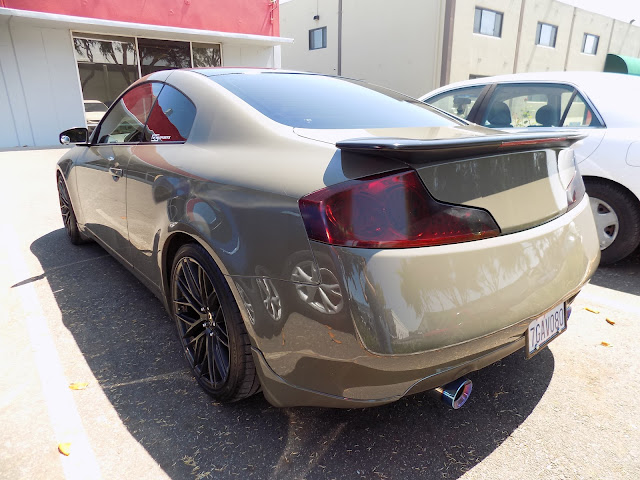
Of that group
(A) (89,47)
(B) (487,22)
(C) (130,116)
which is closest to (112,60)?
(A) (89,47)

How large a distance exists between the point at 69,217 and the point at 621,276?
16.6 feet

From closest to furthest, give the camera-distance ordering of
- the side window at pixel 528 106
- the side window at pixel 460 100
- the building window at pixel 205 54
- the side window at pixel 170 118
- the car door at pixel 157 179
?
the car door at pixel 157 179 → the side window at pixel 170 118 → the side window at pixel 528 106 → the side window at pixel 460 100 → the building window at pixel 205 54

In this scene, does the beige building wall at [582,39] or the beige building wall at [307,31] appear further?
the beige building wall at [582,39]

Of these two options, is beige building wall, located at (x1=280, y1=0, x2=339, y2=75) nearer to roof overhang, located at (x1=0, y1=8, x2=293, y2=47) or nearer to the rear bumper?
roof overhang, located at (x1=0, y1=8, x2=293, y2=47)

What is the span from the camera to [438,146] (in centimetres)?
141

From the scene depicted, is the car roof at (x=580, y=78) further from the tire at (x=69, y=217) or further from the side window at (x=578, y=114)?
the tire at (x=69, y=217)

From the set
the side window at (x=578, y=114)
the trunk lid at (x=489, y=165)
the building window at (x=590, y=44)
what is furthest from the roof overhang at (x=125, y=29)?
the building window at (x=590, y=44)

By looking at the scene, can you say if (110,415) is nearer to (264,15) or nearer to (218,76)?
(218,76)

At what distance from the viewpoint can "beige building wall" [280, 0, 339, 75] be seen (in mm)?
23453

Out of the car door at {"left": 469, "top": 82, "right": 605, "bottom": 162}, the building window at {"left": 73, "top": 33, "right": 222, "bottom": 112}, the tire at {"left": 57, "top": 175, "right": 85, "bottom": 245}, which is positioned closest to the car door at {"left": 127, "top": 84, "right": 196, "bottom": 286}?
the tire at {"left": 57, "top": 175, "right": 85, "bottom": 245}

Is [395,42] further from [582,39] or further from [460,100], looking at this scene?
[460,100]

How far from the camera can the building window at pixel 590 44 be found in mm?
26156

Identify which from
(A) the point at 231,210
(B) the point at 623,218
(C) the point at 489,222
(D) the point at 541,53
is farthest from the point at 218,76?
(D) the point at 541,53

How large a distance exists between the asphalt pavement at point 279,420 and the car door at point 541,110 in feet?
5.45
